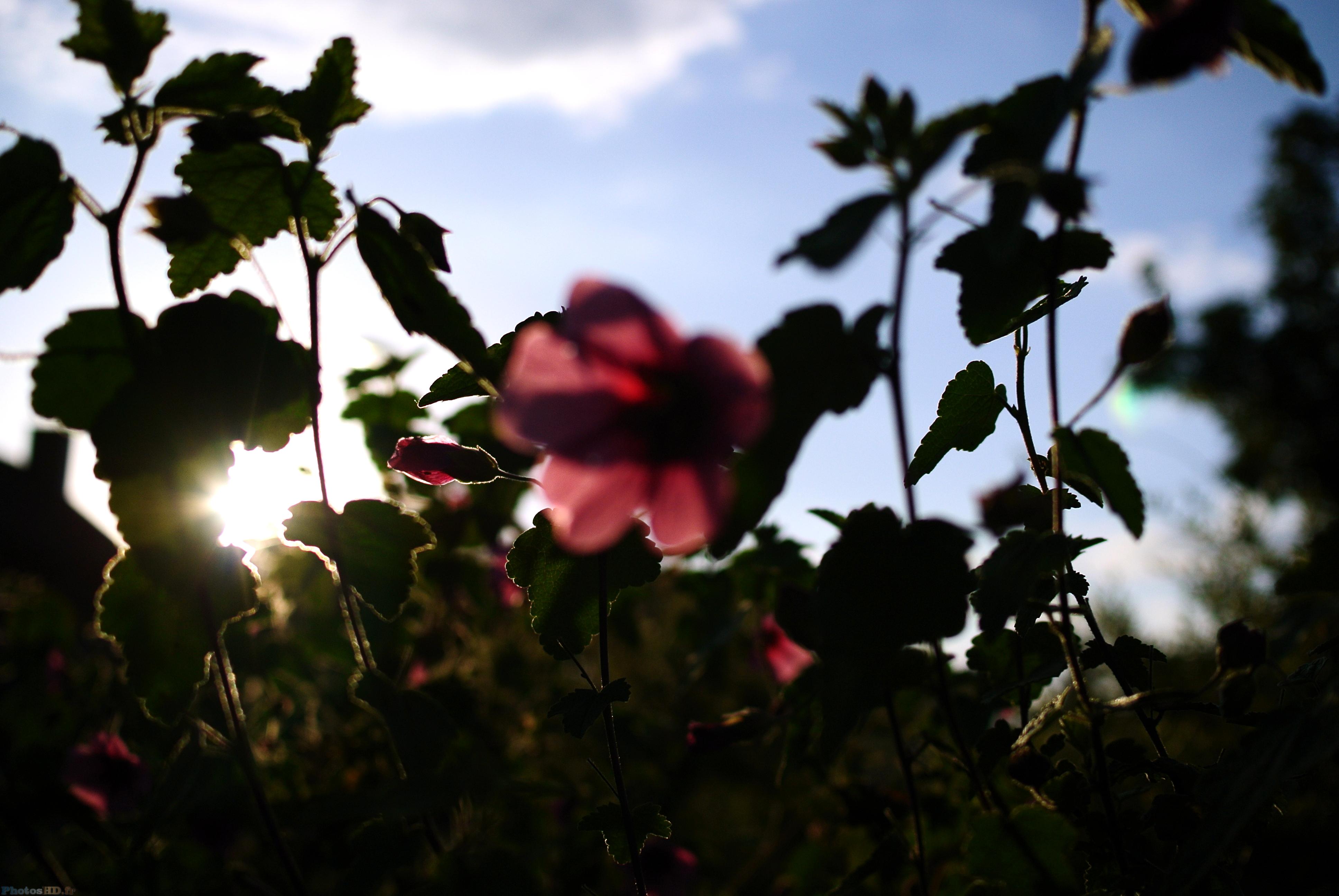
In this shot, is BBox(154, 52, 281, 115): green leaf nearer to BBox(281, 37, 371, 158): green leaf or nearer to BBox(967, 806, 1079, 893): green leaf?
BBox(281, 37, 371, 158): green leaf

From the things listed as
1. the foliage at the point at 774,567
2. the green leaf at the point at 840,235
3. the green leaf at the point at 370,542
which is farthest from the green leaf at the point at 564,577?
the green leaf at the point at 840,235

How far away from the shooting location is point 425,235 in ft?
2.10

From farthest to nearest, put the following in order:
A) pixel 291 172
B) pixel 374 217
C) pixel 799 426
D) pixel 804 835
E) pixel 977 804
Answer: pixel 804 835, pixel 977 804, pixel 291 172, pixel 374 217, pixel 799 426

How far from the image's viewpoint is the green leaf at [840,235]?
0.44m

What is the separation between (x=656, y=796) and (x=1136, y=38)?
1720 millimetres

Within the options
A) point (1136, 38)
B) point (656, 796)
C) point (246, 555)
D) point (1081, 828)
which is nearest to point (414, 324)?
point (246, 555)

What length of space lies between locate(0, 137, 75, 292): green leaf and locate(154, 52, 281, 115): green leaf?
0.33 feet

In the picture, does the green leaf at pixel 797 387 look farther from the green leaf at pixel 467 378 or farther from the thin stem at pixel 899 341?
the green leaf at pixel 467 378

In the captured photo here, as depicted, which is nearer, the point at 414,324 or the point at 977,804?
the point at 414,324

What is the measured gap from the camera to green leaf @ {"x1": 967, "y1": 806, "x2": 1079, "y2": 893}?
59 centimetres

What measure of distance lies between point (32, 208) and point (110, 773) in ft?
3.99

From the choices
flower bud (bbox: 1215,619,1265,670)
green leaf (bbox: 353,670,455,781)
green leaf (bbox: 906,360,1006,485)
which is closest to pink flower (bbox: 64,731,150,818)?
green leaf (bbox: 353,670,455,781)

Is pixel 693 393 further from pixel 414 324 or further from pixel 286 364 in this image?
pixel 286 364

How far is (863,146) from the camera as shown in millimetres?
544
